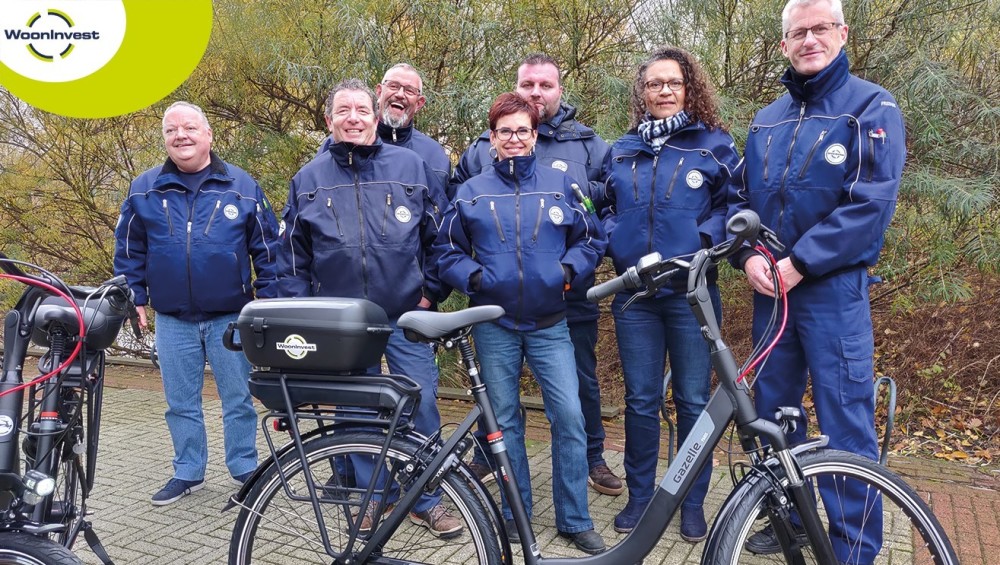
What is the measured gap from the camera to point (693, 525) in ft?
11.0

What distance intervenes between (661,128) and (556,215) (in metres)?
0.58

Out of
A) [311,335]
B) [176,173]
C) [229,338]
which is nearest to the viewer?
[311,335]

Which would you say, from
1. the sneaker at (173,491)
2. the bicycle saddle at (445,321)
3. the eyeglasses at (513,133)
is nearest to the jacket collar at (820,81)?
the eyeglasses at (513,133)

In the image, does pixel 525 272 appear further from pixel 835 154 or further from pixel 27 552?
pixel 27 552

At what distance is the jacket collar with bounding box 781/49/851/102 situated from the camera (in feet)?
9.16

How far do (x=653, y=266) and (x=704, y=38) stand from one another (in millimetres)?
3413

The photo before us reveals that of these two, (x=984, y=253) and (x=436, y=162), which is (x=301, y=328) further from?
(x=984, y=253)

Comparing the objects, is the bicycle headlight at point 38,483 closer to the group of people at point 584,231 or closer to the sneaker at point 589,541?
the group of people at point 584,231

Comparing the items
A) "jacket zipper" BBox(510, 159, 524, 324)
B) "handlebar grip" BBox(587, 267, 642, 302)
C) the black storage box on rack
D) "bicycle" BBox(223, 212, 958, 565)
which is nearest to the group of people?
"jacket zipper" BBox(510, 159, 524, 324)

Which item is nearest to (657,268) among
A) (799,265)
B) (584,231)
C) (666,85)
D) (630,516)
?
(799,265)

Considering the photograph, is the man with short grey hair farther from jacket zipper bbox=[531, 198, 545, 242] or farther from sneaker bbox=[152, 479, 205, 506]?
jacket zipper bbox=[531, 198, 545, 242]

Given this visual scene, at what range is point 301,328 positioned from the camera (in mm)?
2473

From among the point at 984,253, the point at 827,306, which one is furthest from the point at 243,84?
the point at 984,253

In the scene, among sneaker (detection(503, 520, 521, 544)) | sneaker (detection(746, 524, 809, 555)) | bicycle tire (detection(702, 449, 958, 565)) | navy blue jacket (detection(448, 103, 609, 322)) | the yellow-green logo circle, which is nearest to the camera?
bicycle tire (detection(702, 449, 958, 565))
